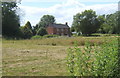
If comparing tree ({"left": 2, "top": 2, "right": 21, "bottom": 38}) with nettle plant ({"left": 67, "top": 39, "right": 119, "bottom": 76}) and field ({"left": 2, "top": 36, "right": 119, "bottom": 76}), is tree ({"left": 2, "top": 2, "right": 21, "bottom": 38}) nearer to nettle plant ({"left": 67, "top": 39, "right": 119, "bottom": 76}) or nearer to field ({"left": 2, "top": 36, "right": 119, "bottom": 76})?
field ({"left": 2, "top": 36, "right": 119, "bottom": 76})

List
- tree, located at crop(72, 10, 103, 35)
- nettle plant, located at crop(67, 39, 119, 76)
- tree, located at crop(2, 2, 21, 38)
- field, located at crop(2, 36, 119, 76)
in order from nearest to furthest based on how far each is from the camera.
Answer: nettle plant, located at crop(67, 39, 119, 76), field, located at crop(2, 36, 119, 76), tree, located at crop(2, 2, 21, 38), tree, located at crop(72, 10, 103, 35)

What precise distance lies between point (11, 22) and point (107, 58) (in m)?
32.7

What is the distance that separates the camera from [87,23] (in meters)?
57.0

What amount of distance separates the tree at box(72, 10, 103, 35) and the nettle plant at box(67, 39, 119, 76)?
5324 cm

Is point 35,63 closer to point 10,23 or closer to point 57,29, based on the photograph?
point 10,23

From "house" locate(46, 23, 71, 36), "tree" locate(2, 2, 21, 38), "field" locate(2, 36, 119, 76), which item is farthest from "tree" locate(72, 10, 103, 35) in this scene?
"field" locate(2, 36, 119, 76)

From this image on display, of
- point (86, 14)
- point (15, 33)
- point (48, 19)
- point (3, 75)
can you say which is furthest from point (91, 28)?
point (3, 75)

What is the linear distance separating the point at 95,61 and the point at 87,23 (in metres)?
54.9

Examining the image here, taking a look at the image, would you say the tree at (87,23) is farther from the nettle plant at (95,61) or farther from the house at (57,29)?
the nettle plant at (95,61)

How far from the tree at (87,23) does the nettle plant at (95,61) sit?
53241mm

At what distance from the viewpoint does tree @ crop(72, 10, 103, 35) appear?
185 ft

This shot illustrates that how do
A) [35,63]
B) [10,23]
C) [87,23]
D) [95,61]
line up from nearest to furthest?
[95,61] → [35,63] → [10,23] → [87,23]

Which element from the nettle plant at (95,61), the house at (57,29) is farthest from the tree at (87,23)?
the nettle plant at (95,61)

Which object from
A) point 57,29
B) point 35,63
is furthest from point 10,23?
point 57,29
